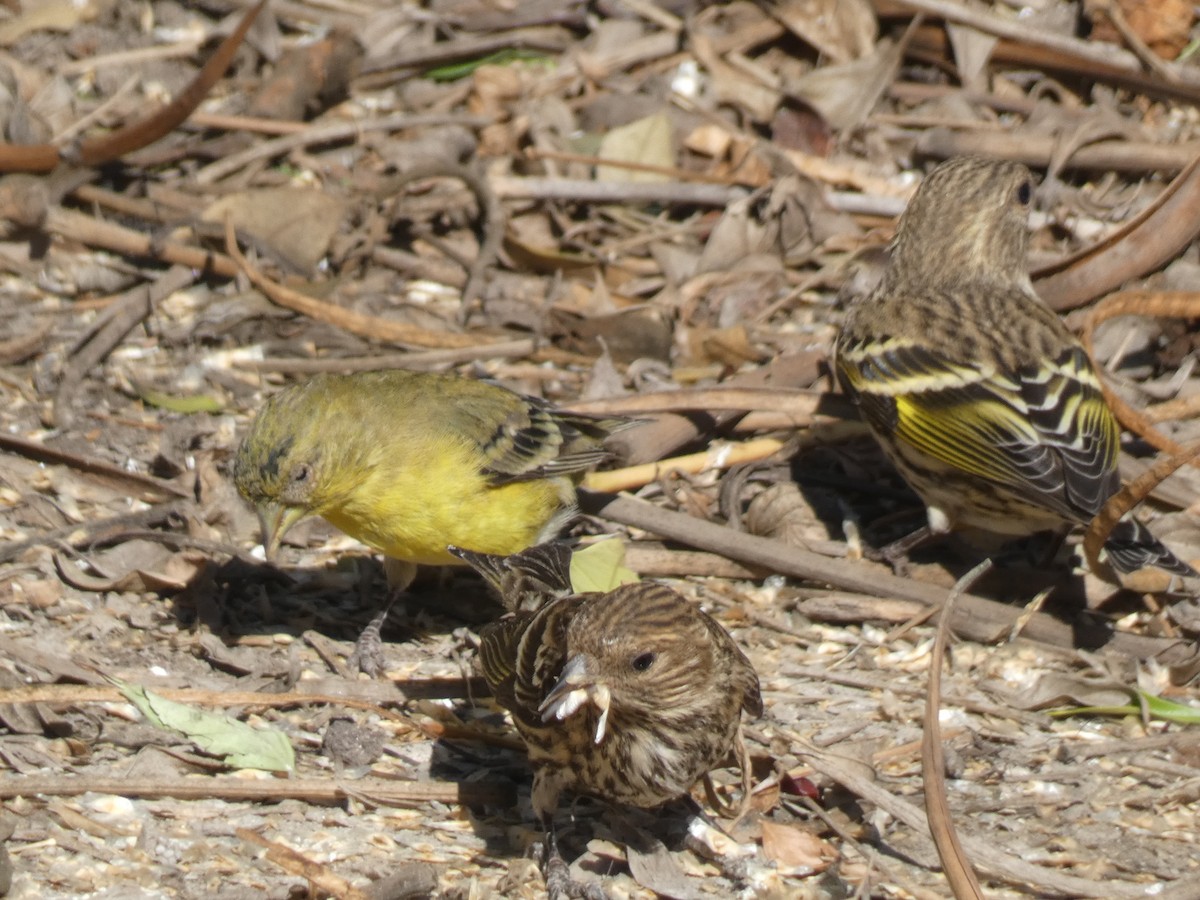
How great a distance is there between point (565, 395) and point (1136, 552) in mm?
2671

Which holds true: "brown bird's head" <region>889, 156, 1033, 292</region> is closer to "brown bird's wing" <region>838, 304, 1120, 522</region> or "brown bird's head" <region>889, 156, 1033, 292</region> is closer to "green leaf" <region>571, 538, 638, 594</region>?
"brown bird's wing" <region>838, 304, 1120, 522</region>

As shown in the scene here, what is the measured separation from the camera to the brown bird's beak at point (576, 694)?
14.4 ft

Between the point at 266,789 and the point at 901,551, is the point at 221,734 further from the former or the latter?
the point at 901,551

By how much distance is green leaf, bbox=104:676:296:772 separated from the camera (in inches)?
197

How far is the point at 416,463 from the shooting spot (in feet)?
19.4

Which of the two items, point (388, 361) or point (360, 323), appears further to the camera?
point (360, 323)

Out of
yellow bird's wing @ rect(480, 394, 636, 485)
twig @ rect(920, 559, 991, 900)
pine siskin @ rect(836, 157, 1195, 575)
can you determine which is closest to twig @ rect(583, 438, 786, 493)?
yellow bird's wing @ rect(480, 394, 636, 485)

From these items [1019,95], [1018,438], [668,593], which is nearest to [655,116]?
[1019,95]

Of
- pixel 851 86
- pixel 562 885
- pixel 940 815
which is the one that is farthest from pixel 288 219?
pixel 940 815

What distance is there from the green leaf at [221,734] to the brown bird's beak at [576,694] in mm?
945

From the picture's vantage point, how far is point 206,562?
6.11 meters

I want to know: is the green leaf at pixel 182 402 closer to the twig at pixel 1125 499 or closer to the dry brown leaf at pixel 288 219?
the dry brown leaf at pixel 288 219

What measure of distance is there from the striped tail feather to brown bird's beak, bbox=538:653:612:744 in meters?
2.12

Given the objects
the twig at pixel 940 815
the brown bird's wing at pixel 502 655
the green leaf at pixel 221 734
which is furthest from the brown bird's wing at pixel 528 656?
the twig at pixel 940 815
